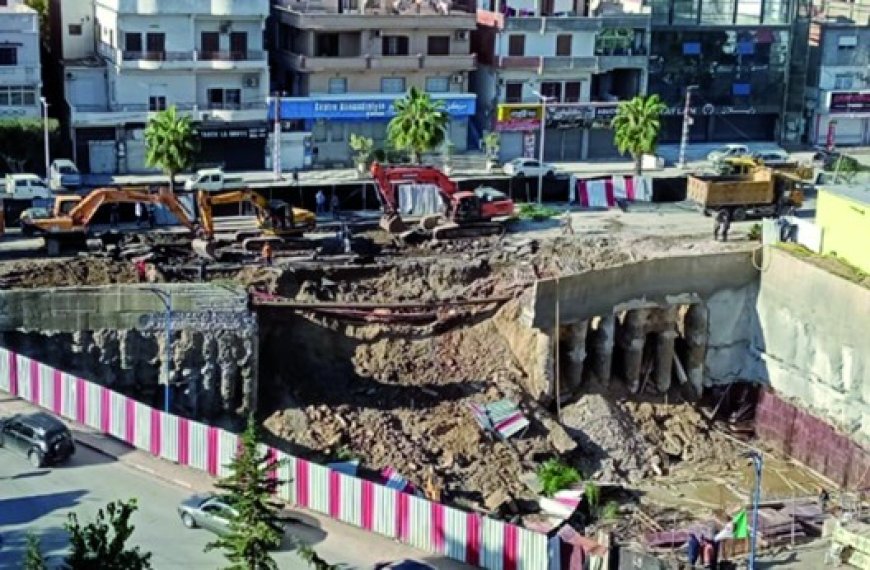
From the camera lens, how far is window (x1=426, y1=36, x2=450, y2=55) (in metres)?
85.6

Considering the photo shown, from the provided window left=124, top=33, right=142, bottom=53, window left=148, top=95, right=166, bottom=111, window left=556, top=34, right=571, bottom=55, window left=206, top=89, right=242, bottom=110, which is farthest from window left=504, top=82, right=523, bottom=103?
window left=124, top=33, right=142, bottom=53

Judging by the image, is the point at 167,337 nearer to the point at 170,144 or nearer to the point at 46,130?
the point at 170,144

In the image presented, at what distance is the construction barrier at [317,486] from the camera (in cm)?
4069

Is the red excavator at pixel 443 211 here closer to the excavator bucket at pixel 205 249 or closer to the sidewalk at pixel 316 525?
the excavator bucket at pixel 205 249

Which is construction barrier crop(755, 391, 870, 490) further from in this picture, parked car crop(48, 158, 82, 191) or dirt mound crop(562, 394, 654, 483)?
parked car crop(48, 158, 82, 191)

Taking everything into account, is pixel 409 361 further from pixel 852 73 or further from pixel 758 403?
pixel 852 73

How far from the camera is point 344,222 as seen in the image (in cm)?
7100

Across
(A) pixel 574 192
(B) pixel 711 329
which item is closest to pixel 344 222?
(A) pixel 574 192

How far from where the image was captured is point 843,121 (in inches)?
3740

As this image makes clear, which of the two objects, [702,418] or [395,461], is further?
[702,418]

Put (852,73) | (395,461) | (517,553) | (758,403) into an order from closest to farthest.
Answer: (517,553) < (395,461) < (758,403) < (852,73)

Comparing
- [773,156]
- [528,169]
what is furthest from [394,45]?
[773,156]

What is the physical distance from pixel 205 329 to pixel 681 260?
1898cm

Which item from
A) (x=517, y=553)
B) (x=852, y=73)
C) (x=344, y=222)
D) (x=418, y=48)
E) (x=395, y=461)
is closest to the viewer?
(x=517, y=553)
